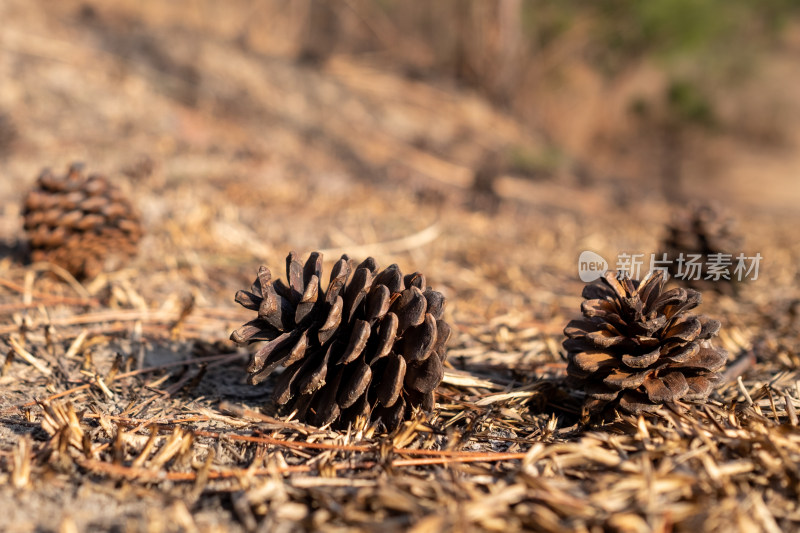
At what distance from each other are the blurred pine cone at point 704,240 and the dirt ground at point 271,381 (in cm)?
11

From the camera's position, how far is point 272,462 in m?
0.96

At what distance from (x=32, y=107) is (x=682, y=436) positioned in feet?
14.4

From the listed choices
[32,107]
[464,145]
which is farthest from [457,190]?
[32,107]

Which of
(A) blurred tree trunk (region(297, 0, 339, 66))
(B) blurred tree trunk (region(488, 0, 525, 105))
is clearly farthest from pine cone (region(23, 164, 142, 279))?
(B) blurred tree trunk (region(488, 0, 525, 105))

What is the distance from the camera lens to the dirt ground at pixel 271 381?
839mm

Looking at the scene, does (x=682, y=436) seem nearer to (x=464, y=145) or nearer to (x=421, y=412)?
(x=421, y=412)

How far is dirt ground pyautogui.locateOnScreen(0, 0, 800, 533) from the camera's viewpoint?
84 centimetres

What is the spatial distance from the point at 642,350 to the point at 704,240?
1.73 m

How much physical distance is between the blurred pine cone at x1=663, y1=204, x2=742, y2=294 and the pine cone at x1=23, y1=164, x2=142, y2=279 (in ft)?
7.57

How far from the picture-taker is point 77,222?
198 cm

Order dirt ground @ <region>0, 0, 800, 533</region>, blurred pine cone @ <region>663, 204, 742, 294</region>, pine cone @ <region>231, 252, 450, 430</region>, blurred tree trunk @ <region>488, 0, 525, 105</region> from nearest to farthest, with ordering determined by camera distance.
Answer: dirt ground @ <region>0, 0, 800, 533</region> < pine cone @ <region>231, 252, 450, 430</region> < blurred pine cone @ <region>663, 204, 742, 294</region> < blurred tree trunk @ <region>488, 0, 525, 105</region>
